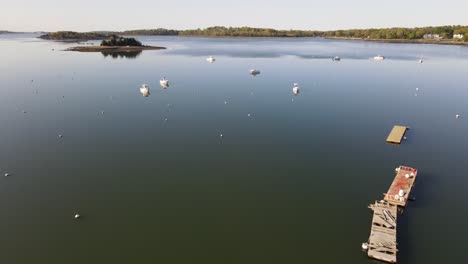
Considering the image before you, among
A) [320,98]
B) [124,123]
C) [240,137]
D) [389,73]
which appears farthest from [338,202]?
[389,73]

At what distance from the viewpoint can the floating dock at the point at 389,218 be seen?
2728cm

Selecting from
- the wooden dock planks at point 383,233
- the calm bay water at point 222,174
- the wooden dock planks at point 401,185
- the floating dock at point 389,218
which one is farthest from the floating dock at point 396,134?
the wooden dock planks at point 383,233

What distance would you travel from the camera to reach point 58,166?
43.3m

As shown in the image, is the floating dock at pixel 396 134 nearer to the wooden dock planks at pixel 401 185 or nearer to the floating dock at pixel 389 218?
the wooden dock planks at pixel 401 185

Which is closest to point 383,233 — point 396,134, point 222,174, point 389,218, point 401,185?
point 389,218

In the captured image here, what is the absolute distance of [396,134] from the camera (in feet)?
182

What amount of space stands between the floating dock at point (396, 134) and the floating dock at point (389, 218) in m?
12.7

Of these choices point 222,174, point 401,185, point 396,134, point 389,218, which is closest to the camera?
point 389,218

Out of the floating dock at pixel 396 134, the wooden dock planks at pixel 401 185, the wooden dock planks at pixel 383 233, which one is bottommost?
the wooden dock planks at pixel 383 233

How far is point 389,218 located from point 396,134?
28.2 metres

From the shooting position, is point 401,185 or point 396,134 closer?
point 401,185

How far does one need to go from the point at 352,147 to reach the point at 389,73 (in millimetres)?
84075

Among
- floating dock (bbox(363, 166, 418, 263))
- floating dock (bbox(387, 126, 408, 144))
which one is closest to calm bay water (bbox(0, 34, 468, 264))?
floating dock (bbox(363, 166, 418, 263))

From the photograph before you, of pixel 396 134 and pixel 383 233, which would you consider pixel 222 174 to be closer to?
pixel 383 233
